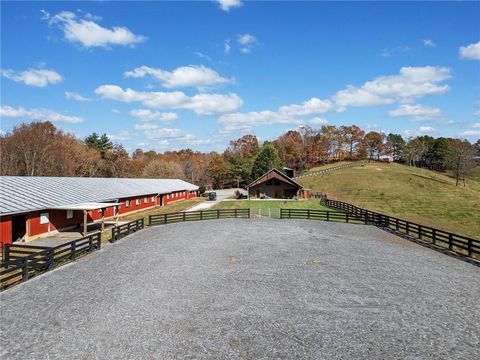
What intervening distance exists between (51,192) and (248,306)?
23.1 metres

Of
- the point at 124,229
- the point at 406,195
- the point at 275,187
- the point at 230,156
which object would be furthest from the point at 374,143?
the point at 124,229

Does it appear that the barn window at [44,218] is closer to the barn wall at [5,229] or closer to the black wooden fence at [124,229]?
the barn wall at [5,229]

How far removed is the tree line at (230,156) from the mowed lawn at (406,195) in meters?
10.9

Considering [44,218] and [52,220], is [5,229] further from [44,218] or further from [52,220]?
[52,220]

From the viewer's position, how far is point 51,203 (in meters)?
24.2

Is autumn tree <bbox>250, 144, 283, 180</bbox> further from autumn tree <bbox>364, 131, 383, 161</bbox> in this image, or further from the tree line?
autumn tree <bbox>364, 131, 383, 161</bbox>

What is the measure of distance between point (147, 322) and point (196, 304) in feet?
6.44

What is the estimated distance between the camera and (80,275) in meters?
14.3

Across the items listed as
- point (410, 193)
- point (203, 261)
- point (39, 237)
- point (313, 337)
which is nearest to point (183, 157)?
point (410, 193)

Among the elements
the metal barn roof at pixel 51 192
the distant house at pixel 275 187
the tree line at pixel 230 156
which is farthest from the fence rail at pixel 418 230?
the tree line at pixel 230 156

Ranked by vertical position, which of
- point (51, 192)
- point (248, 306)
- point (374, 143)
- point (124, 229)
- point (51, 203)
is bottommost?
point (248, 306)

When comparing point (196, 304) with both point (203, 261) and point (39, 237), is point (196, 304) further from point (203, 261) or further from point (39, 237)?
point (39, 237)

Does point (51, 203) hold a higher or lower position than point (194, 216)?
higher

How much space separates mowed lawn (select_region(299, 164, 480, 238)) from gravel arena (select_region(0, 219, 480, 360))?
2065 centimetres
